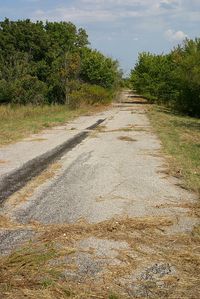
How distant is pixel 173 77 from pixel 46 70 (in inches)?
574

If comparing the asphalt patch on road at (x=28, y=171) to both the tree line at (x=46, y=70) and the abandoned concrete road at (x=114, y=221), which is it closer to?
A: the abandoned concrete road at (x=114, y=221)

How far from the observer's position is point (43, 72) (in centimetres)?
4941

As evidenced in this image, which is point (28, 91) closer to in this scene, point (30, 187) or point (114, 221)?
point (30, 187)

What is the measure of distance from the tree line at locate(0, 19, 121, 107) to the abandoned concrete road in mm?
27291

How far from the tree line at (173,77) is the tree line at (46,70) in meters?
3.72

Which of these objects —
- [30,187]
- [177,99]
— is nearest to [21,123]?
[30,187]

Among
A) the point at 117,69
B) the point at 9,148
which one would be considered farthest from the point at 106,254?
the point at 117,69

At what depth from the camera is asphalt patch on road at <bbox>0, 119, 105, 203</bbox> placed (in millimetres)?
8297

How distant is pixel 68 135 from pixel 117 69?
37638 millimetres

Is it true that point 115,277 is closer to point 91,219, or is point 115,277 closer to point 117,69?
point 91,219

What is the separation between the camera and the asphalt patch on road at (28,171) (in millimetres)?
8297

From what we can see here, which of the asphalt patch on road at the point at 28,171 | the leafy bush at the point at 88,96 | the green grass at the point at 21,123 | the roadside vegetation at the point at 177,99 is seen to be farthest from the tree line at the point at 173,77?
the asphalt patch on road at the point at 28,171

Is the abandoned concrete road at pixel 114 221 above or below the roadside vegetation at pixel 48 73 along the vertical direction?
below

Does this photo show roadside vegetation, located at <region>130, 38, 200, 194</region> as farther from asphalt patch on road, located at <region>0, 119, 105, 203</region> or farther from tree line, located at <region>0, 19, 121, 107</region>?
tree line, located at <region>0, 19, 121, 107</region>
